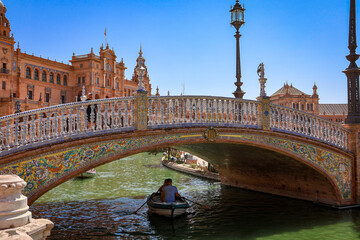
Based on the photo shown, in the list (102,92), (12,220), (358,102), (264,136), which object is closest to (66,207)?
(264,136)

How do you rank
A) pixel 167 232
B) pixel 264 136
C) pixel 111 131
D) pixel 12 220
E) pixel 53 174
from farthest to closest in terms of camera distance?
1. pixel 264 136
2. pixel 167 232
3. pixel 111 131
4. pixel 53 174
5. pixel 12 220

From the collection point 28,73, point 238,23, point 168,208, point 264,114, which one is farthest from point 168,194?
point 28,73

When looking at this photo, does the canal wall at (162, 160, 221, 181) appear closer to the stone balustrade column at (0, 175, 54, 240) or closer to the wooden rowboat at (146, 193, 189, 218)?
the wooden rowboat at (146, 193, 189, 218)

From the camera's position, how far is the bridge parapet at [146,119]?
7.55 metres

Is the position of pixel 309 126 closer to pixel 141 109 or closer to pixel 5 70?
pixel 141 109

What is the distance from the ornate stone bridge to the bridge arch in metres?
0.02

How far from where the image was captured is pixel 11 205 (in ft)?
13.0

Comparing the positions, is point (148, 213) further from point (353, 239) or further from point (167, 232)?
point (353, 239)

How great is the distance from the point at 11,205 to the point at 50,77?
55.6 meters

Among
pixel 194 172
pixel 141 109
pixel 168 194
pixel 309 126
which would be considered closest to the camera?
pixel 141 109

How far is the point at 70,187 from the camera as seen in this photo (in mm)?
18578

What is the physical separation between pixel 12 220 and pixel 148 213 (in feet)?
28.8

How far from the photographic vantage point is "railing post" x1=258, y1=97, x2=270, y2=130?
1127cm

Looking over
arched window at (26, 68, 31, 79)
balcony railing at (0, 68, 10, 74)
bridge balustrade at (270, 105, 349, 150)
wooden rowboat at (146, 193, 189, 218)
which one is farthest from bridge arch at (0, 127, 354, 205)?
arched window at (26, 68, 31, 79)
